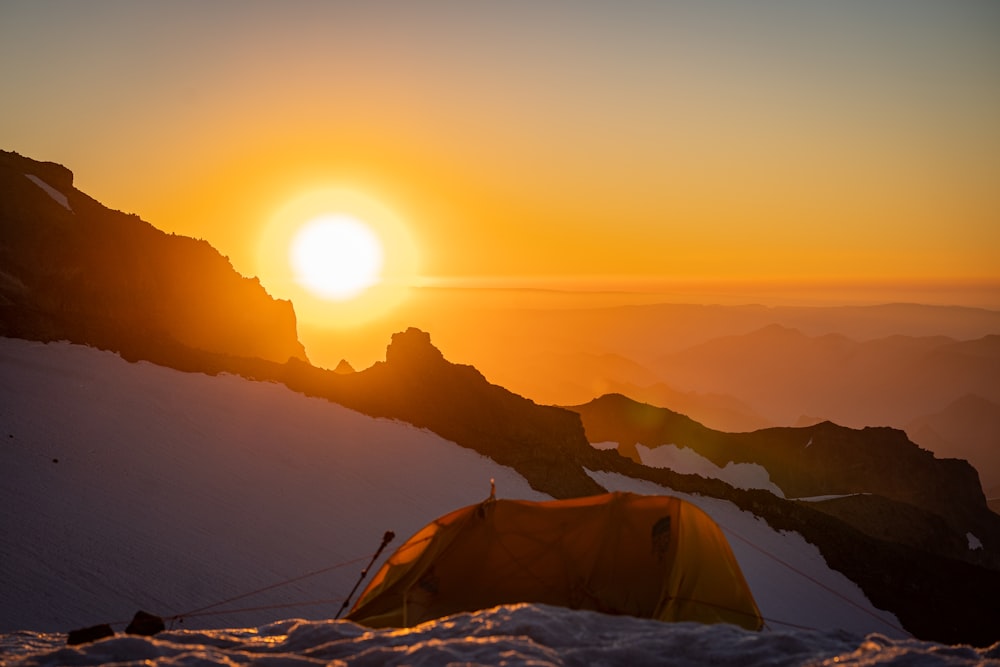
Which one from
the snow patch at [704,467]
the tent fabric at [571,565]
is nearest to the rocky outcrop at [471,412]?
the tent fabric at [571,565]

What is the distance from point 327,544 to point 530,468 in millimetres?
13212

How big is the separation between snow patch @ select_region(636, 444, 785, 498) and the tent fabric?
164ft

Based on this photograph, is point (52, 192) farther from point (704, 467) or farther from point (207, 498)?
point (704, 467)

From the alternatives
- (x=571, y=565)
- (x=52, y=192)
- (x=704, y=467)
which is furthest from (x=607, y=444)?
(x=571, y=565)

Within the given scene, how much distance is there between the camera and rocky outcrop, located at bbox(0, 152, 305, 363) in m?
32.2

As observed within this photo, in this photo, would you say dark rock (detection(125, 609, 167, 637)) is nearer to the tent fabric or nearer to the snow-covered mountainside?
the tent fabric

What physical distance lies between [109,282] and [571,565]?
121ft

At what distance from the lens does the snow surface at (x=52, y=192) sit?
1652 inches

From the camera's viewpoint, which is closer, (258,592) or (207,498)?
(258,592)

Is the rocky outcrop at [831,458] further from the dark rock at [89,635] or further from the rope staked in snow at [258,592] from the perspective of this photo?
the dark rock at [89,635]

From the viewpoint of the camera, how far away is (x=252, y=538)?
2216 centimetres

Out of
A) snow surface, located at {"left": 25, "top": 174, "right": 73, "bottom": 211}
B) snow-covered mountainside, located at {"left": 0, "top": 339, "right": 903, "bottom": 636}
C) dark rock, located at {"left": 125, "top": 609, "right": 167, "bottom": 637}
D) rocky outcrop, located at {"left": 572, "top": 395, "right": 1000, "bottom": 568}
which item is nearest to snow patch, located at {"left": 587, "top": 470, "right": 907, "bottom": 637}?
snow-covered mountainside, located at {"left": 0, "top": 339, "right": 903, "bottom": 636}

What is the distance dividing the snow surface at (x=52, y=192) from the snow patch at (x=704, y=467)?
46.2 m

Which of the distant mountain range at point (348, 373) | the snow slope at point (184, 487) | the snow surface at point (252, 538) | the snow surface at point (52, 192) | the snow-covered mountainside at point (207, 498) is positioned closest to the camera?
the snow surface at point (252, 538)
